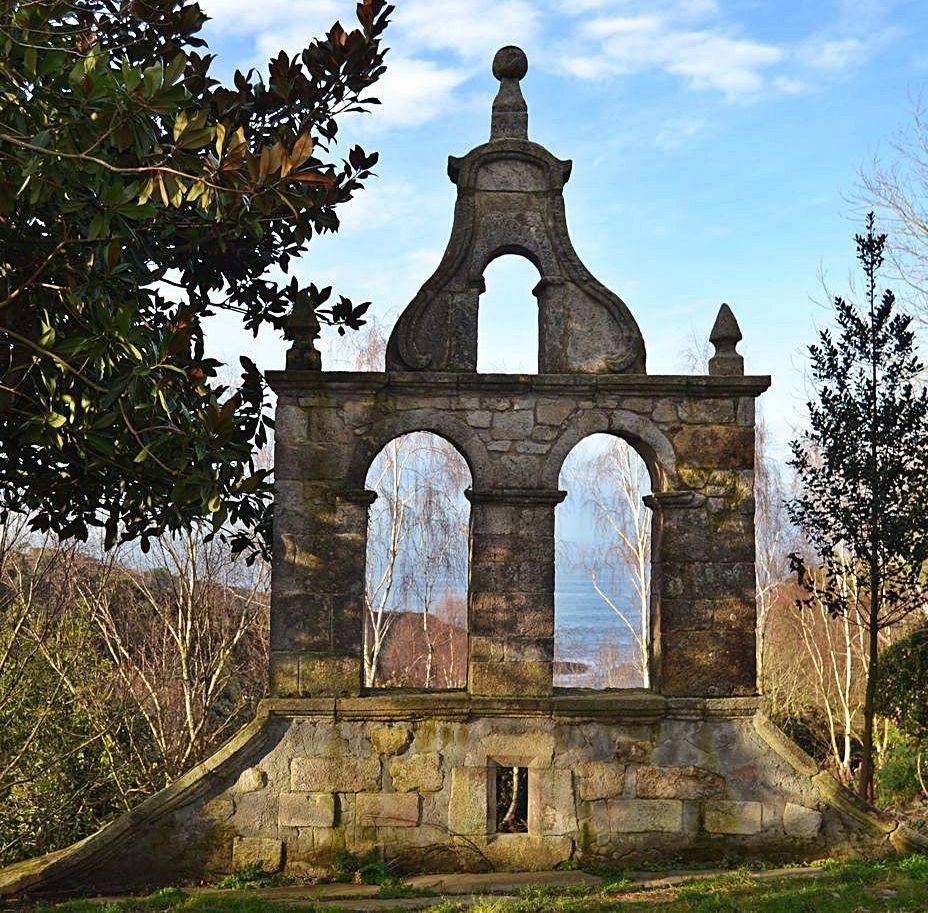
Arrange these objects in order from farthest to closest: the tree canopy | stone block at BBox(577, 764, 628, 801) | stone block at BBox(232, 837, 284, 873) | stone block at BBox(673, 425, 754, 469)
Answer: stone block at BBox(673, 425, 754, 469)
stone block at BBox(577, 764, 628, 801)
stone block at BBox(232, 837, 284, 873)
the tree canopy

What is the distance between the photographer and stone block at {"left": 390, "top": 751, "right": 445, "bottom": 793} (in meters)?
7.40

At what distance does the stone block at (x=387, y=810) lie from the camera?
7.37 m

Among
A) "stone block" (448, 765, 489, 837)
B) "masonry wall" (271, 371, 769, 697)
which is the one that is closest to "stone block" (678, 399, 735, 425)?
"masonry wall" (271, 371, 769, 697)

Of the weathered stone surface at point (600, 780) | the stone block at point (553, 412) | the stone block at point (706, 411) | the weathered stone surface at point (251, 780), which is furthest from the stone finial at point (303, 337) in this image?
the weathered stone surface at point (600, 780)

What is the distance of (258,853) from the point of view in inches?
287

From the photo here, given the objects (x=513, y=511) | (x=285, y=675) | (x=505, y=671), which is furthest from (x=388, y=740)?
(x=513, y=511)

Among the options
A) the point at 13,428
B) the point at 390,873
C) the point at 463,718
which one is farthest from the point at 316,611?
the point at 13,428

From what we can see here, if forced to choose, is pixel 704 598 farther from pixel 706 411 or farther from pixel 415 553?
pixel 415 553

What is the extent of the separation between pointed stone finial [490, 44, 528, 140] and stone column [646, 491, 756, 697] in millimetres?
3015

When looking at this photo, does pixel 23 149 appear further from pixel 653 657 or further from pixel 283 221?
pixel 653 657

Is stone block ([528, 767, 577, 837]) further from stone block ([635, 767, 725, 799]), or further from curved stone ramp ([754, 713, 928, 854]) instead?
curved stone ramp ([754, 713, 928, 854])

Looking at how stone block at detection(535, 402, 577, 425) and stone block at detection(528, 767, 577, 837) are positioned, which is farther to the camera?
stone block at detection(535, 402, 577, 425)

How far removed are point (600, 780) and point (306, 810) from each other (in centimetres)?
214

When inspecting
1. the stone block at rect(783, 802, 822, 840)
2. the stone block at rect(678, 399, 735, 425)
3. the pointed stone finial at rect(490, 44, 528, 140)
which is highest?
the pointed stone finial at rect(490, 44, 528, 140)
